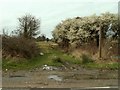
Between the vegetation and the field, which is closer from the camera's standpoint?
the field

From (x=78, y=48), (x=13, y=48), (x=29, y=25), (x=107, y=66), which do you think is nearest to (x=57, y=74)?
(x=107, y=66)

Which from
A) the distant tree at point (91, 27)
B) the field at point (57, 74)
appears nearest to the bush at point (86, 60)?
the field at point (57, 74)

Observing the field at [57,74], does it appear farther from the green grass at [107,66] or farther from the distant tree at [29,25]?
the distant tree at [29,25]

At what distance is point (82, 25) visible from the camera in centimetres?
3397

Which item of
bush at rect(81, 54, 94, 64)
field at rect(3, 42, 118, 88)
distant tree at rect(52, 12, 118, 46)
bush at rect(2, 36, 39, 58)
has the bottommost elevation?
field at rect(3, 42, 118, 88)

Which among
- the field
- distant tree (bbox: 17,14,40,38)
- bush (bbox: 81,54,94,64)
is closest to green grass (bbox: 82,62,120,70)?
the field

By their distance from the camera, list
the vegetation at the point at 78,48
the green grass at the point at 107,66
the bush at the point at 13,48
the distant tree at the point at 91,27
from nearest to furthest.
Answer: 1. the green grass at the point at 107,66
2. the vegetation at the point at 78,48
3. the bush at the point at 13,48
4. the distant tree at the point at 91,27

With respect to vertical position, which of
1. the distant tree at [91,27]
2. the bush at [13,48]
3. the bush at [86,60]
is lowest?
the bush at [86,60]

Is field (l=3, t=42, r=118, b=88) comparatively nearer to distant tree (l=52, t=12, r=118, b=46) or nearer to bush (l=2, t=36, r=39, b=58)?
bush (l=2, t=36, r=39, b=58)

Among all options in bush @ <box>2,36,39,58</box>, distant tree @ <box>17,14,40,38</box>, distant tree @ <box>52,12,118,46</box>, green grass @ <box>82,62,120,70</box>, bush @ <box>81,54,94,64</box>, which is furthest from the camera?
distant tree @ <box>17,14,40,38</box>

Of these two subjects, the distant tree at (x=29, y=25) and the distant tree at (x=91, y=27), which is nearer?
the distant tree at (x=91, y=27)

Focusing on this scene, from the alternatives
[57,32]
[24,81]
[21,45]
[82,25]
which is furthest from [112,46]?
[57,32]

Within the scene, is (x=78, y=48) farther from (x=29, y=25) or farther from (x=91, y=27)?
(x=29, y=25)

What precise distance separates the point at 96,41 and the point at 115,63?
9.13 metres
